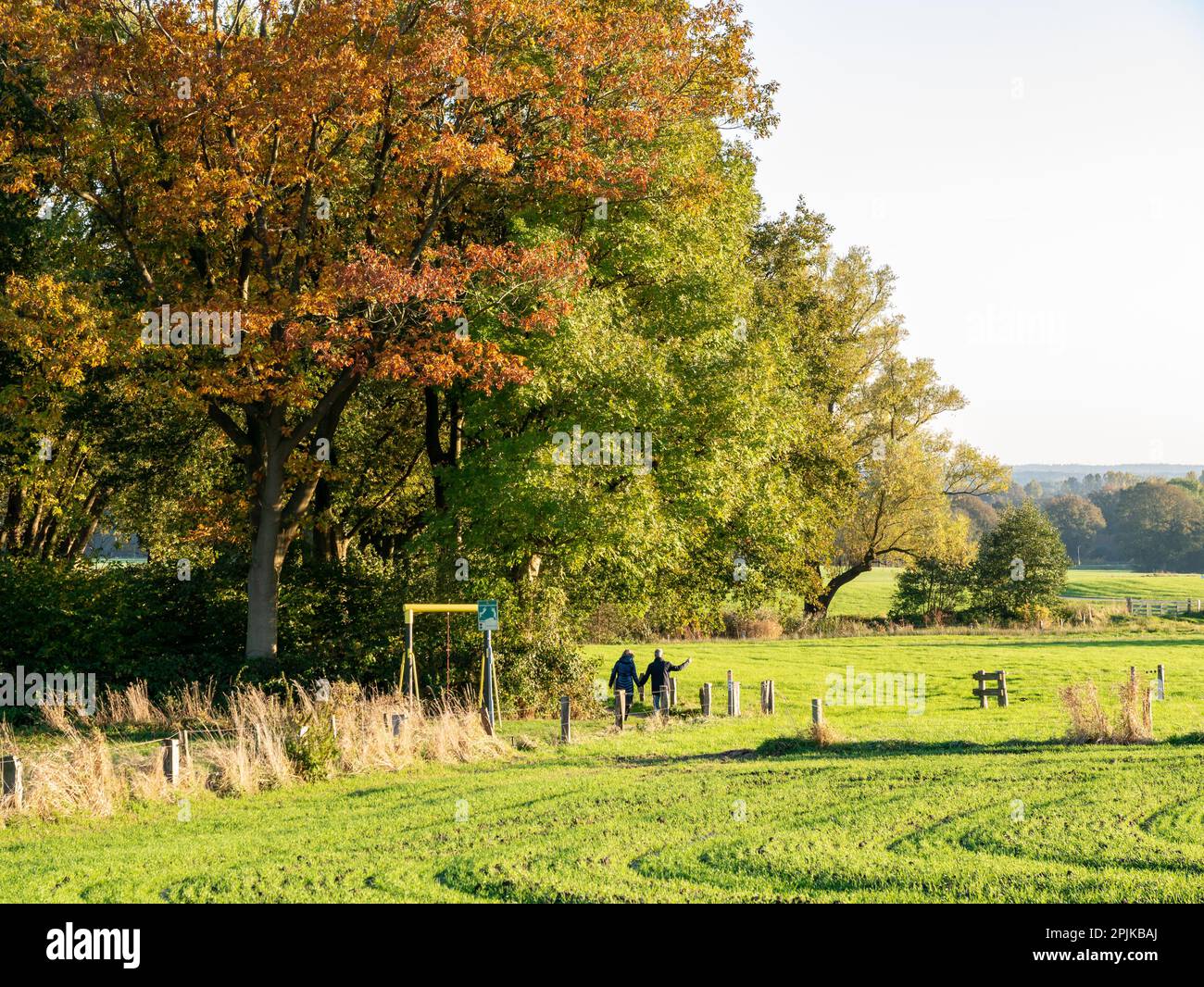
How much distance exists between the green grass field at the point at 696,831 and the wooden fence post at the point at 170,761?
74 cm

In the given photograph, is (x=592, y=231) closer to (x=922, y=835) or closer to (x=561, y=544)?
(x=561, y=544)

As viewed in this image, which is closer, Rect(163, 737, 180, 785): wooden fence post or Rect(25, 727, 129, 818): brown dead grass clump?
Rect(25, 727, 129, 818): brown dead grass clump

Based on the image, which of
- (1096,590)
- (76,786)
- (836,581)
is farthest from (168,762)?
(1096,590)

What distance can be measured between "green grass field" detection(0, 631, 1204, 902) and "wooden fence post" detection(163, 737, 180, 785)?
0.74m

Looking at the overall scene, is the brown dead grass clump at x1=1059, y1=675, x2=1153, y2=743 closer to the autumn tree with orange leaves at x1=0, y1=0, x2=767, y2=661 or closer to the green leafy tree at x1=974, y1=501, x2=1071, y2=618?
A: the autumn tree with orange leaves at x1=0, y1=0, x2=767, y2=661

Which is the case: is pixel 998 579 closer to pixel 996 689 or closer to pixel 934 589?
pixel 934 589

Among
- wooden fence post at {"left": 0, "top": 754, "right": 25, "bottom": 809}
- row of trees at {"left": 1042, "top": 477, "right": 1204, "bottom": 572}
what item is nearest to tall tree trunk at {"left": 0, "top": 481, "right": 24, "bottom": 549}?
wooden fence post at {"left": 0, "top": 754, "right": 25, "bottom": 809}

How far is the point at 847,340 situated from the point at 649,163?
23.7 metres

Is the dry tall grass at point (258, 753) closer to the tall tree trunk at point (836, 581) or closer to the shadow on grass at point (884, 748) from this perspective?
the shadow on grass at point (884, 748)

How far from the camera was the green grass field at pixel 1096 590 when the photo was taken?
251ft

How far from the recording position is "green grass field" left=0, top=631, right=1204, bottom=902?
357 inches

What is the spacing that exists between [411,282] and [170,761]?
10241 millimetres

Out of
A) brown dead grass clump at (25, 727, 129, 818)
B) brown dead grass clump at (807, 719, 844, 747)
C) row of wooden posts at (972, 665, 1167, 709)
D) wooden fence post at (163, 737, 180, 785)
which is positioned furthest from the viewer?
row of wooden posts at (972, 665, 1167, 709)
